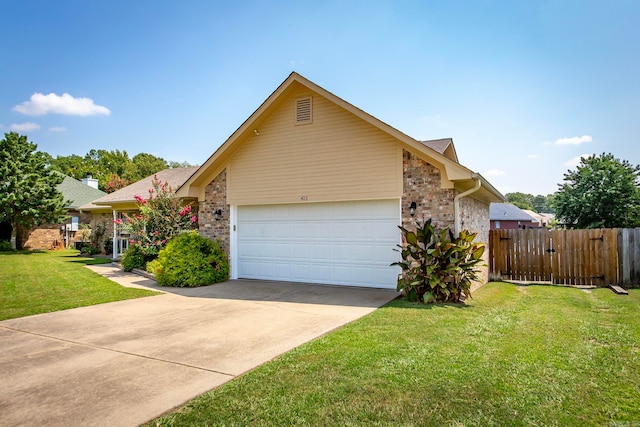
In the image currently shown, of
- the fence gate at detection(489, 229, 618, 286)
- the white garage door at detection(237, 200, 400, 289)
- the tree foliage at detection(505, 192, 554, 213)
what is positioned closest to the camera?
the white garage door at detection(237, 200, 400, 289)

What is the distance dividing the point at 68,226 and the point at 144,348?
26798 mm

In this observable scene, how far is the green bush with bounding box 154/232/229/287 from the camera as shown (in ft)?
34.7

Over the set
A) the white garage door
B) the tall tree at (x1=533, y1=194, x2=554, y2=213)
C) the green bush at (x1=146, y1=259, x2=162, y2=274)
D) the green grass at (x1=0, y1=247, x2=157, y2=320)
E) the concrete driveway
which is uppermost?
the tall tree at (x1=533, y1=194, x2=554, y2=213)

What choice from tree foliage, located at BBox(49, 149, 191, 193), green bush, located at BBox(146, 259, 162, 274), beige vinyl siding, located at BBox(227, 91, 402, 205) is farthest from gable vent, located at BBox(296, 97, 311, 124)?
tree foliage, located at BBox(49, 149, 191, 193)

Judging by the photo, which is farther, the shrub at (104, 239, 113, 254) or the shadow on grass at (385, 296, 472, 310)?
the shrub at (104, 239, 113, 254)

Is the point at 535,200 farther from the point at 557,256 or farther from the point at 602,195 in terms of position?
the point at 557,256

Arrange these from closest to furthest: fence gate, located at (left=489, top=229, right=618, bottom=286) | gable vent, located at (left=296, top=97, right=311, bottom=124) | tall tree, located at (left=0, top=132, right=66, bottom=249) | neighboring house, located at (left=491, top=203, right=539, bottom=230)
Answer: gable vent, located at (left=296, top=97, right=311, bottom=124), fence gate, located at (left=489, top=229, right=618, bottom=286), tall tree, located at (left=0, top=132, right=66, bottom=249), neighboring house, located at (left=491, top=203, right=539, bottom=230)

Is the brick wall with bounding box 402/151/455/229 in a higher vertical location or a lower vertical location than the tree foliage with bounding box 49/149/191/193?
lower

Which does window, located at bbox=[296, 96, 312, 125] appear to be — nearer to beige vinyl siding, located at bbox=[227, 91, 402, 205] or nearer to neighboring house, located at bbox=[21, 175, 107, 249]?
beige vinyl siding, located at bbox=[227, 91, 402, 205]

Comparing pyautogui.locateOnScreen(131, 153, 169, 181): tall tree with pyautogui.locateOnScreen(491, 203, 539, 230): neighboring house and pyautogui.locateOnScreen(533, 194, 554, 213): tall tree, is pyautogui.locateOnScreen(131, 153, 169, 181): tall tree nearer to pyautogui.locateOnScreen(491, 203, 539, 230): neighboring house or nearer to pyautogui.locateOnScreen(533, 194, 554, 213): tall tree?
pyautogui.locateOnScreen(491, 203, 539, 230): neighboring house

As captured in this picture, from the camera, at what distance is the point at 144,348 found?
5090 mm

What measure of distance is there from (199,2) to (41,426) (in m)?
10.7

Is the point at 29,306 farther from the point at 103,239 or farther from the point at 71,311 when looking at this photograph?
the point at 103,239

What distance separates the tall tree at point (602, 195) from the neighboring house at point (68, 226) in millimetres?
30401
